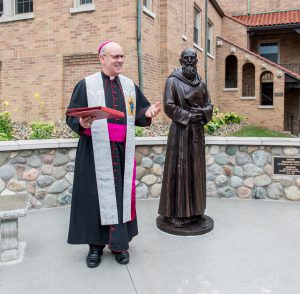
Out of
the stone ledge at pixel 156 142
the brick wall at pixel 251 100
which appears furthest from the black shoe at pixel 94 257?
the brick wall at pixel 251 100

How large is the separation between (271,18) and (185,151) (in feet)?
68.6

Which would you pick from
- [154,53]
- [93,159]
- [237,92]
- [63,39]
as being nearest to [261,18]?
[237,92]

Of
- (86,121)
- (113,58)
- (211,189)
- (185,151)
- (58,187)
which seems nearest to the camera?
(86,121)

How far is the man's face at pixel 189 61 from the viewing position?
4070mm

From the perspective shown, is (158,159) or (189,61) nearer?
(189,61)

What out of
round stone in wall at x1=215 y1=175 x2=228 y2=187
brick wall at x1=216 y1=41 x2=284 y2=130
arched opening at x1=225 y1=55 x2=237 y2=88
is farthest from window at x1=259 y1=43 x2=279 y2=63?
round stone in wall at x1=215 y1=175 x2=228 y2=187

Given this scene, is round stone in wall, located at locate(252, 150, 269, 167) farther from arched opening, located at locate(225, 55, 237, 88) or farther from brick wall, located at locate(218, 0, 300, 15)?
brick wall, located at locate(218, 0, 300, 15)

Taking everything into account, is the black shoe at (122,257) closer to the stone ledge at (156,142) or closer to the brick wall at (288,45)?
the stone ledge at (156,142)

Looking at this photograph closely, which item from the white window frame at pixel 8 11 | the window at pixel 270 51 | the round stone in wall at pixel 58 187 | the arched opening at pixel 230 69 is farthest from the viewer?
the window at pixel 270 51

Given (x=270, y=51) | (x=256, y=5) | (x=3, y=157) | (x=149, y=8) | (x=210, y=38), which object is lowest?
(x=3, y=157)

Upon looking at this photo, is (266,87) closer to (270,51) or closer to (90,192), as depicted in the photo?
(270,51)

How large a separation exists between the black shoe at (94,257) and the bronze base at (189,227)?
1154mm

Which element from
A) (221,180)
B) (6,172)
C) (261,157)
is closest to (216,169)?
(221,180)

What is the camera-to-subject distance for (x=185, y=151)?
423cm
